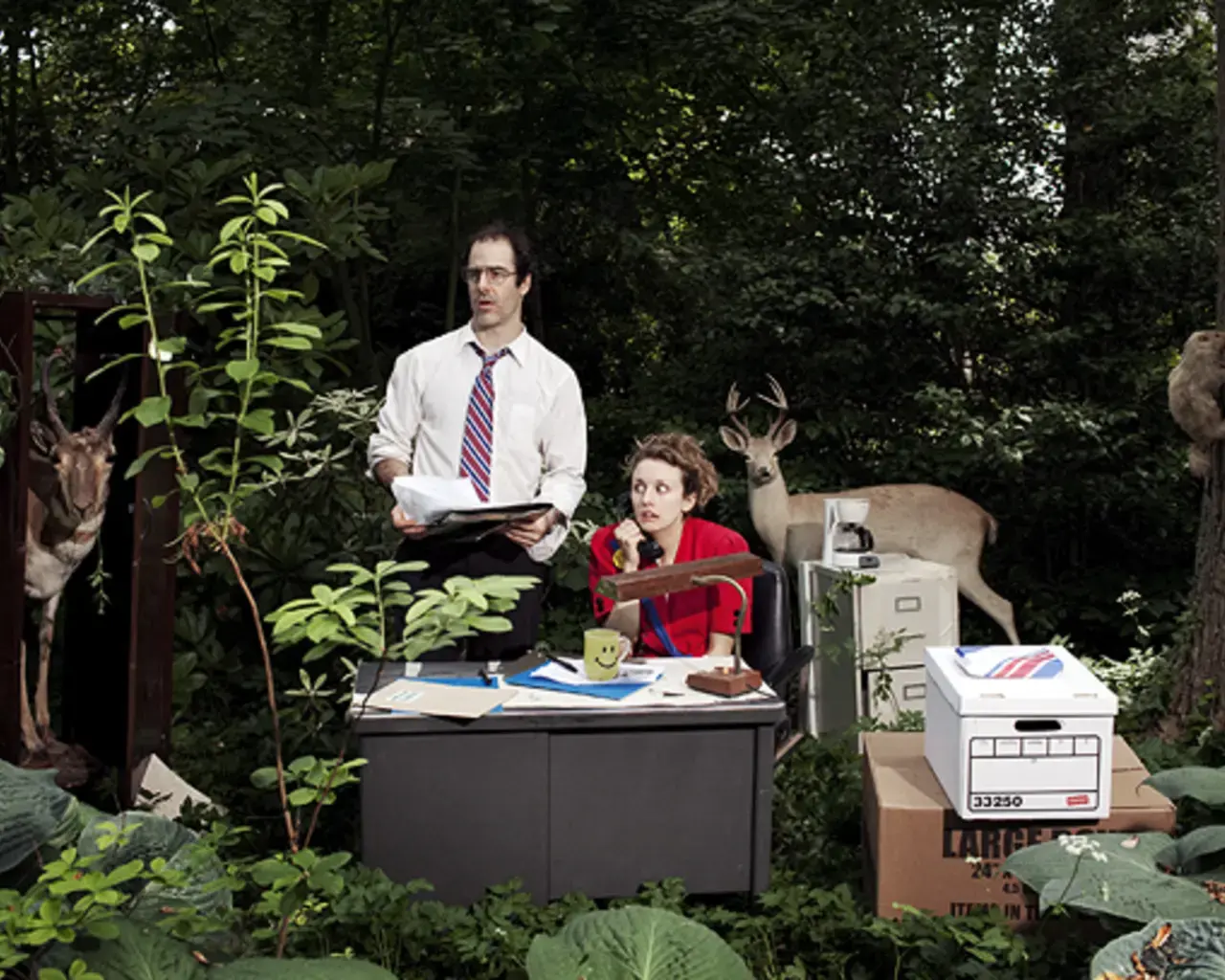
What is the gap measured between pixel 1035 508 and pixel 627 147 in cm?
328

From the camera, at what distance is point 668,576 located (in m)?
3.80

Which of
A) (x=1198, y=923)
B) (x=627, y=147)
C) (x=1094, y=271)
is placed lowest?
(x=1198, y=923)

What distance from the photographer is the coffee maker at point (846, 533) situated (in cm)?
613

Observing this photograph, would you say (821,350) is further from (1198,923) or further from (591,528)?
(1198,923)

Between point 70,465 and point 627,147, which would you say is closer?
point 70,465

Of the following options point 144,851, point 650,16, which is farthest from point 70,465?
point 650,16

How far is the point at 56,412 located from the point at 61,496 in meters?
0.23

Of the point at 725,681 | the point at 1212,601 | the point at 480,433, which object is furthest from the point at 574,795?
the point at 1212,601

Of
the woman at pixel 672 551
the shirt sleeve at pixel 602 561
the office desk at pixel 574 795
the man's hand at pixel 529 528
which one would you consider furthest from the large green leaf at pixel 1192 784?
the man's hand at pixel 529 528

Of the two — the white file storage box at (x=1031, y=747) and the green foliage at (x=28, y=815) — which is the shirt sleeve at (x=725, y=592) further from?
the green foliage at (x=28, y=815)

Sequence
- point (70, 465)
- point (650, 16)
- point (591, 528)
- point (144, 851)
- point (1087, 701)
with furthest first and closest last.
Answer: point (650, 16) < point (591, 528) < point (70, 465) < point (1087, 701) < point (144, 851)

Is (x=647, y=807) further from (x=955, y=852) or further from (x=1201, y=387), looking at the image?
(x=1201, y=387)

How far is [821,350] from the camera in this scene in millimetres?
8297

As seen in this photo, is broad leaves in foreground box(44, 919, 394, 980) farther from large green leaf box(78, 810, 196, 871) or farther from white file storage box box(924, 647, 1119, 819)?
white file storage box box(924, 647, 1119, 819)
